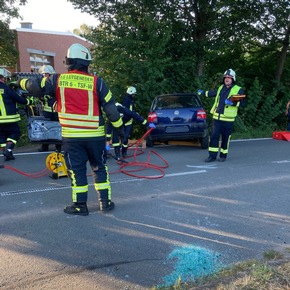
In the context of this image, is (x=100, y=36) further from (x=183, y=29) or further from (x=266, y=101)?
(x=266, y=101)

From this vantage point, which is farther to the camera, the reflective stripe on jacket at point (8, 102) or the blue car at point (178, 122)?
the blue car at point (178, 122)

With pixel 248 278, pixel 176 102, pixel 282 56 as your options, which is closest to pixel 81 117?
pixel 248 278

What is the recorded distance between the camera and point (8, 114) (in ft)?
23.4

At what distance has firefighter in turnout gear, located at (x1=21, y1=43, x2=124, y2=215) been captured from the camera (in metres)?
4.20

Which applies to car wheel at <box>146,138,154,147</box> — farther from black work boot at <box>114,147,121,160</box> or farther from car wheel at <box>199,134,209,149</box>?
black work boot at <box>114,147,121,160</box>

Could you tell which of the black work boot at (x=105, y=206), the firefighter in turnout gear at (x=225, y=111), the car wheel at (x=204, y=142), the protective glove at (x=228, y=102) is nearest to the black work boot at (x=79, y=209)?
the black work boot at (x=105, y=206)

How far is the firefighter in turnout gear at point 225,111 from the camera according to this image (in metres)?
7.50

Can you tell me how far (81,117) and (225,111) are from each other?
4.17 meters

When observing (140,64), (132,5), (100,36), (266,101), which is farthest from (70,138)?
(266,101)

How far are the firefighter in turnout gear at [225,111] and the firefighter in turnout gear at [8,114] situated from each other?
4.00m

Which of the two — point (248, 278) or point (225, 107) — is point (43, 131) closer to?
point (225, 107)

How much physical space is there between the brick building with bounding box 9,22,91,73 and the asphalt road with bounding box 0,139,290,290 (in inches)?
872

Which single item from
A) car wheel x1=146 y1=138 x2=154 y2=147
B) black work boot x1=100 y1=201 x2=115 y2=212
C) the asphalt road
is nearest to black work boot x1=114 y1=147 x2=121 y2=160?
the asphalt road

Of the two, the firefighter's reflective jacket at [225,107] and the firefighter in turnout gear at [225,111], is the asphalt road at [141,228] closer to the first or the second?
the firefighter in turnout gear at [225,111]
